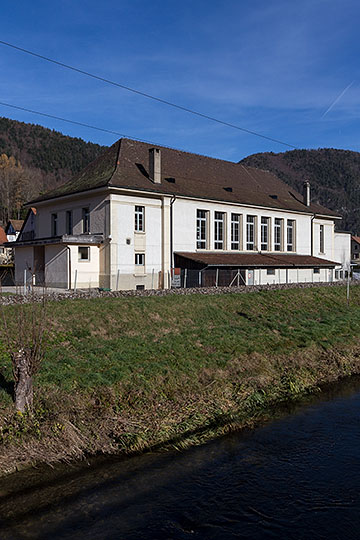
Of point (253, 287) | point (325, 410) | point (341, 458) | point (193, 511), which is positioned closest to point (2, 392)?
point (193, 511)

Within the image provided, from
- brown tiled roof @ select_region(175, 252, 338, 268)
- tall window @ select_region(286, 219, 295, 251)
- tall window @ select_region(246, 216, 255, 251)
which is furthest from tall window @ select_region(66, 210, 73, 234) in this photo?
tall window @ select_region(286, 219, 295, 251)

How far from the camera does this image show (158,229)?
119 feet

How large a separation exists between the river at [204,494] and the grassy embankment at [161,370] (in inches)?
28.6

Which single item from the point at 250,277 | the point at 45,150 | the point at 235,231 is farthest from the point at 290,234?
the point at 45,150

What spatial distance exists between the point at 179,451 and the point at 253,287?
20714 mm

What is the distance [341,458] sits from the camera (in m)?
10.7

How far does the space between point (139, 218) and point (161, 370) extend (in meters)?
21.9

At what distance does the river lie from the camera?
26.1ft

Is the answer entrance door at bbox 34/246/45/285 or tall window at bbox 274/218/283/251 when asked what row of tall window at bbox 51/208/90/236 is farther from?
tall window at bbox 274/218/283/251

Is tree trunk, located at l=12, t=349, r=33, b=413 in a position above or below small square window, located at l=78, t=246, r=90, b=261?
below

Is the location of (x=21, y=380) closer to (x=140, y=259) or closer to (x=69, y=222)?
(x=140, y=259)

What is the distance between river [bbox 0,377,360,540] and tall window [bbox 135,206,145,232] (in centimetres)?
2510

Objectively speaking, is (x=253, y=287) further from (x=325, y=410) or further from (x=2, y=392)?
(x=2, y=392)

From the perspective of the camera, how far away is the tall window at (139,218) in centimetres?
3538
